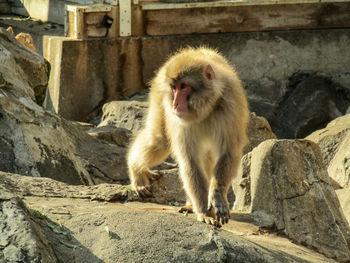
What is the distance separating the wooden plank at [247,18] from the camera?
8680mm

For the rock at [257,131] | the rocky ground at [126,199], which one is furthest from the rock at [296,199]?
the rock at [257,131]

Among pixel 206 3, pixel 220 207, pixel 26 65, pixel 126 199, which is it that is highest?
pixel 206 3

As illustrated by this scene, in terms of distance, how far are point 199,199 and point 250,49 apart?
15.9 feet

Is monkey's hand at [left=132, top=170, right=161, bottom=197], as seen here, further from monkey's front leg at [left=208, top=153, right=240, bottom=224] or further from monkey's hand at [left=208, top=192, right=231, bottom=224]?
monkey's hand at [left=208, top=192, right=231, bottom=224]

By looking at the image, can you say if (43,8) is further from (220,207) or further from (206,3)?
(220,207)

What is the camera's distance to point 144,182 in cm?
521

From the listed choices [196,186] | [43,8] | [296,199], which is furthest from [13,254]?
[43,8]

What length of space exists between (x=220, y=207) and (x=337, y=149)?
111 inches

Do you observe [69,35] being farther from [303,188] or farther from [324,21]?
[303,188]

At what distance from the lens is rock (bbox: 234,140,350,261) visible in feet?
14.8

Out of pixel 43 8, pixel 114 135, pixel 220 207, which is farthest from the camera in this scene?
pixel 43 8

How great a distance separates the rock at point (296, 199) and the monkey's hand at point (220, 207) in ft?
1.46

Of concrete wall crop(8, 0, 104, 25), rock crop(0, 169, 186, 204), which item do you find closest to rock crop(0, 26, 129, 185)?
rock crop(0, 169, 186, 204)

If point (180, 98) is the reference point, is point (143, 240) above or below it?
below
